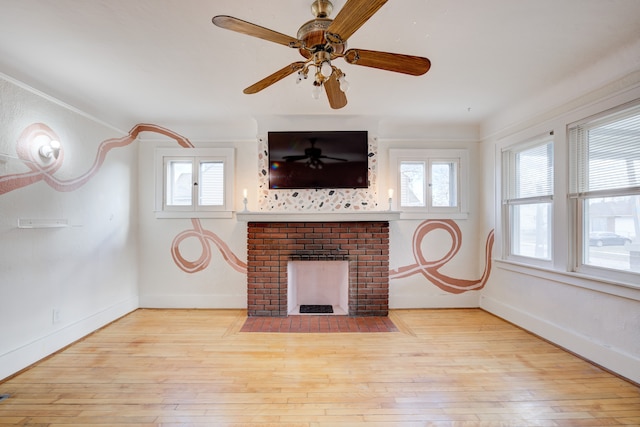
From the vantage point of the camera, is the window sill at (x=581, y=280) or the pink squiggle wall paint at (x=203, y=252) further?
the pink squiggle wall paint at (x=203, y=252)

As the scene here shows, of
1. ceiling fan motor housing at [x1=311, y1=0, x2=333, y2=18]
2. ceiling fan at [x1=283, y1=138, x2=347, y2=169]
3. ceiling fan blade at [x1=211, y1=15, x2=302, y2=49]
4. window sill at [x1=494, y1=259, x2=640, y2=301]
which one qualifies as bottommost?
window sill at [x1=494, y1=259, x2=640, y2=301]

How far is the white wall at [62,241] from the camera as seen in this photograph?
234cm

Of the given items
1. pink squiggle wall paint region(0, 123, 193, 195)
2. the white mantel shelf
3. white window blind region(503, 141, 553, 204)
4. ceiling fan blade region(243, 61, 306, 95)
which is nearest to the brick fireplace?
the white mantel shelf

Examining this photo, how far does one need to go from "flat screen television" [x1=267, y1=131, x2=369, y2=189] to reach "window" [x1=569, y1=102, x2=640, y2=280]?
6.89 ft

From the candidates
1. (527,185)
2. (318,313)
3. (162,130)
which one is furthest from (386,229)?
(162,130)

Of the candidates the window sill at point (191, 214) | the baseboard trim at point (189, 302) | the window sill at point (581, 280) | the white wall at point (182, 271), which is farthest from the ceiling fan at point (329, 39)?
the baseboard trim at point (189, 302)

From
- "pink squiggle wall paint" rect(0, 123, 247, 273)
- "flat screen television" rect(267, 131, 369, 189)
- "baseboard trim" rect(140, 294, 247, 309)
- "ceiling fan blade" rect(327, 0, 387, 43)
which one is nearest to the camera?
"ceiling fan blade" rect(327, 0, 387, 43)

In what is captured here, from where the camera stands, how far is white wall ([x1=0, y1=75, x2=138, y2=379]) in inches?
92.0

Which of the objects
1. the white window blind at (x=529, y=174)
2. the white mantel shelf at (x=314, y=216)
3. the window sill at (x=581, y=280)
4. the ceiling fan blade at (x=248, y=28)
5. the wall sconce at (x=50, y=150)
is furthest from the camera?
the white mantel shelf at (x=314, y=216)

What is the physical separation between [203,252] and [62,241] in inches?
57.9

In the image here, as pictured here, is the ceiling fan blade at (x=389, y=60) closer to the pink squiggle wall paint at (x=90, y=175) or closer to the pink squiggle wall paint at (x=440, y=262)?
the pink squiggle wall paint at (x=440, y=262)

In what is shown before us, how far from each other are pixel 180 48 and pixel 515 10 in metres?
2.25

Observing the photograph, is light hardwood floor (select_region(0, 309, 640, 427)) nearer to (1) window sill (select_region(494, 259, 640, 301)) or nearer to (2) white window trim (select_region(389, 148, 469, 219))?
(1) window sill (select_region(494, 259, 640, 301))

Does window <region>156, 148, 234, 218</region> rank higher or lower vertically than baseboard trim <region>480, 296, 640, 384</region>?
higher
